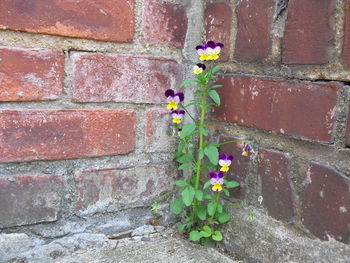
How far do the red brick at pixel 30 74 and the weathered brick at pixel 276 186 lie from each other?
1.50 ft

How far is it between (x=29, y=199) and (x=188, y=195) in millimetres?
340

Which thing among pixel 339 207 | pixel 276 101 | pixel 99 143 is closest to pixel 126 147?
pixel 99 143

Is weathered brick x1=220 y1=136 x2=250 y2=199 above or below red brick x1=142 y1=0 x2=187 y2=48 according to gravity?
below

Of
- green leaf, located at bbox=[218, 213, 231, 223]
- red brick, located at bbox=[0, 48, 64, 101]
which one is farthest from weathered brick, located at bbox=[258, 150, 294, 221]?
red brick, located at bbox=[0, 48, 64, 101]

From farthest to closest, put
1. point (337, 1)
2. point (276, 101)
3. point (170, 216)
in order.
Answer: point (170, 216) < point (276, 101) < point (337, 1)

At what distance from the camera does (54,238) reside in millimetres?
811

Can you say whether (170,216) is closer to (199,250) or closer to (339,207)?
(199,250)

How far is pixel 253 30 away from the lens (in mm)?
776

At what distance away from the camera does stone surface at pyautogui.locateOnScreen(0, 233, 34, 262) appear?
2.48 feet

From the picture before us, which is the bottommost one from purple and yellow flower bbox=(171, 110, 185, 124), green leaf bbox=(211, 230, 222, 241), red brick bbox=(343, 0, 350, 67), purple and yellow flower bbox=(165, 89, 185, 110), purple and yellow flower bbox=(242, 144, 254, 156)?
green leaf bbox=(211, 230, 222, 241)

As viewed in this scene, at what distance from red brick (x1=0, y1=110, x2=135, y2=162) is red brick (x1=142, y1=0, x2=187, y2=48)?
0.63 ft

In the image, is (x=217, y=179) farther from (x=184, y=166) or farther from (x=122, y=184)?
(x=122, y=184)

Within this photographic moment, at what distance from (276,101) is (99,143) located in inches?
15.5

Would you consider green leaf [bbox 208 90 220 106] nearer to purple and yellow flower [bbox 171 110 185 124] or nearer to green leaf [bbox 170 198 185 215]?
purple and yellow flower [bbox 171 110 185 124]
